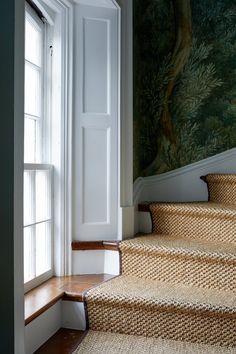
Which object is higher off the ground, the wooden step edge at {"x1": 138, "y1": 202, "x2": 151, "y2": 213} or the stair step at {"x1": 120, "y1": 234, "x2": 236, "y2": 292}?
the wooden step edge at {"x1": 138, "y1": 202, "x2": 151, "y2": 213}

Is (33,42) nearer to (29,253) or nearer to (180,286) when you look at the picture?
(29,253)

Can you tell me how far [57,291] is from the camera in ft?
5.68

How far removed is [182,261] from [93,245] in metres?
0.54

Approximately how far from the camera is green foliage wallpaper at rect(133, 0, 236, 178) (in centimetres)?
255

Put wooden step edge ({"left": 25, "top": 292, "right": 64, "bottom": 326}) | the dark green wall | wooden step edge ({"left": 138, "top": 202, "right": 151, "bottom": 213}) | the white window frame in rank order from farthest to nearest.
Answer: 1. wooden step edge ({"left": 138, "top": 202, "right": 151, "bottom": 213})
2. the white window frame
3. wooden step edge ({"left": 25, "top": 292, "right": 64, "bottom": 326})
4. the dark green wall

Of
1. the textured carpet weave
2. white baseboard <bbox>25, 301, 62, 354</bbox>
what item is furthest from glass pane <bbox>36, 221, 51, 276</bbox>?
the textured carpet weave

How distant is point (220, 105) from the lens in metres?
2.55

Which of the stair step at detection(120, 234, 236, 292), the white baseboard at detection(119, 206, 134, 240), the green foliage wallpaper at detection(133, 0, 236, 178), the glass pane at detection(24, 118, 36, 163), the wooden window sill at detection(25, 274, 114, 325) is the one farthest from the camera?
the green foliage wallpaper at detection(133, 0, 236, 178)

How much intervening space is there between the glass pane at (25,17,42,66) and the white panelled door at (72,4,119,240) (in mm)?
220

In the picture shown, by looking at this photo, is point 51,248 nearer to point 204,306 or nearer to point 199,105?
point 204,306

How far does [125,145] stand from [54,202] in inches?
21.6

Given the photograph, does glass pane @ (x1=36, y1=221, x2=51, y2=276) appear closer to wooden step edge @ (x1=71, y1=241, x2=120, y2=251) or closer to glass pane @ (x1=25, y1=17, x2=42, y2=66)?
wooden step edge @ (x1=71, y1=241, x2=120, y2=251)

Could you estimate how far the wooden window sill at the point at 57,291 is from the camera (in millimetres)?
1534

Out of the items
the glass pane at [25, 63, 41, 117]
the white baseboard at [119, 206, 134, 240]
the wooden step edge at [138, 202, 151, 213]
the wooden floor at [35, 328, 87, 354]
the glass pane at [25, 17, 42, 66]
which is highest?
the glass pane at [25, 17, 42, 66]
